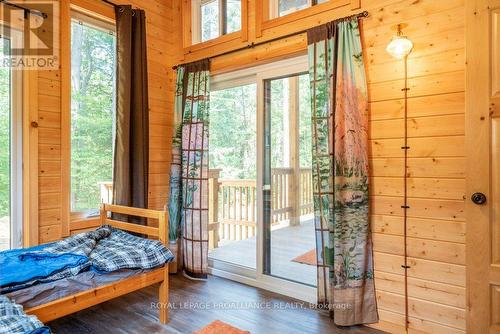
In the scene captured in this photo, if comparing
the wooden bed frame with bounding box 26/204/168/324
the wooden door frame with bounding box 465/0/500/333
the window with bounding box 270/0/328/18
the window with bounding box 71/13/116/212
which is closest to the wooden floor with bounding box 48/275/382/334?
the wooden bed frame with bounding box 26/204/168/324

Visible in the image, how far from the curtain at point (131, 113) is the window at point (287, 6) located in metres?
1.29

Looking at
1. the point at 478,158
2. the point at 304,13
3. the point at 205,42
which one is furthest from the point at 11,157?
the point at 478,158

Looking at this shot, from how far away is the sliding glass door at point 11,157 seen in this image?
7.75 feet

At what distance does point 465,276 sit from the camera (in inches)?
73.5

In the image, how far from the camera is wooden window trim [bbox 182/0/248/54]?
9.48ft

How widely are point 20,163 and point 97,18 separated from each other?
4.87 feet

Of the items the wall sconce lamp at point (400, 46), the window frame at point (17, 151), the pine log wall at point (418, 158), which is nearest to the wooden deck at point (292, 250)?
the pine log wall at point (418, 158)

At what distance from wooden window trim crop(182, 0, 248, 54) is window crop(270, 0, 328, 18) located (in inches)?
10.3

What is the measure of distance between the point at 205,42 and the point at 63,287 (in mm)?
2528

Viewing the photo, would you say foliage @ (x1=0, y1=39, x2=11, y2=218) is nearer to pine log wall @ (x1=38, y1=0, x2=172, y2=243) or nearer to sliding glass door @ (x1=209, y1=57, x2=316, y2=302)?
pine log wall @ (x1=38, y1=0, x2=172, y2=243)

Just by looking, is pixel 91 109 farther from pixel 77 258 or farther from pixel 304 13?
pixel 304 13

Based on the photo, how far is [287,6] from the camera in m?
2.74

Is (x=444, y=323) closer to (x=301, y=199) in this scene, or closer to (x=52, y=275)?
(x=301, y=199)

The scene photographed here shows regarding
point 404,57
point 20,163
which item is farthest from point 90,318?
point 404,57
